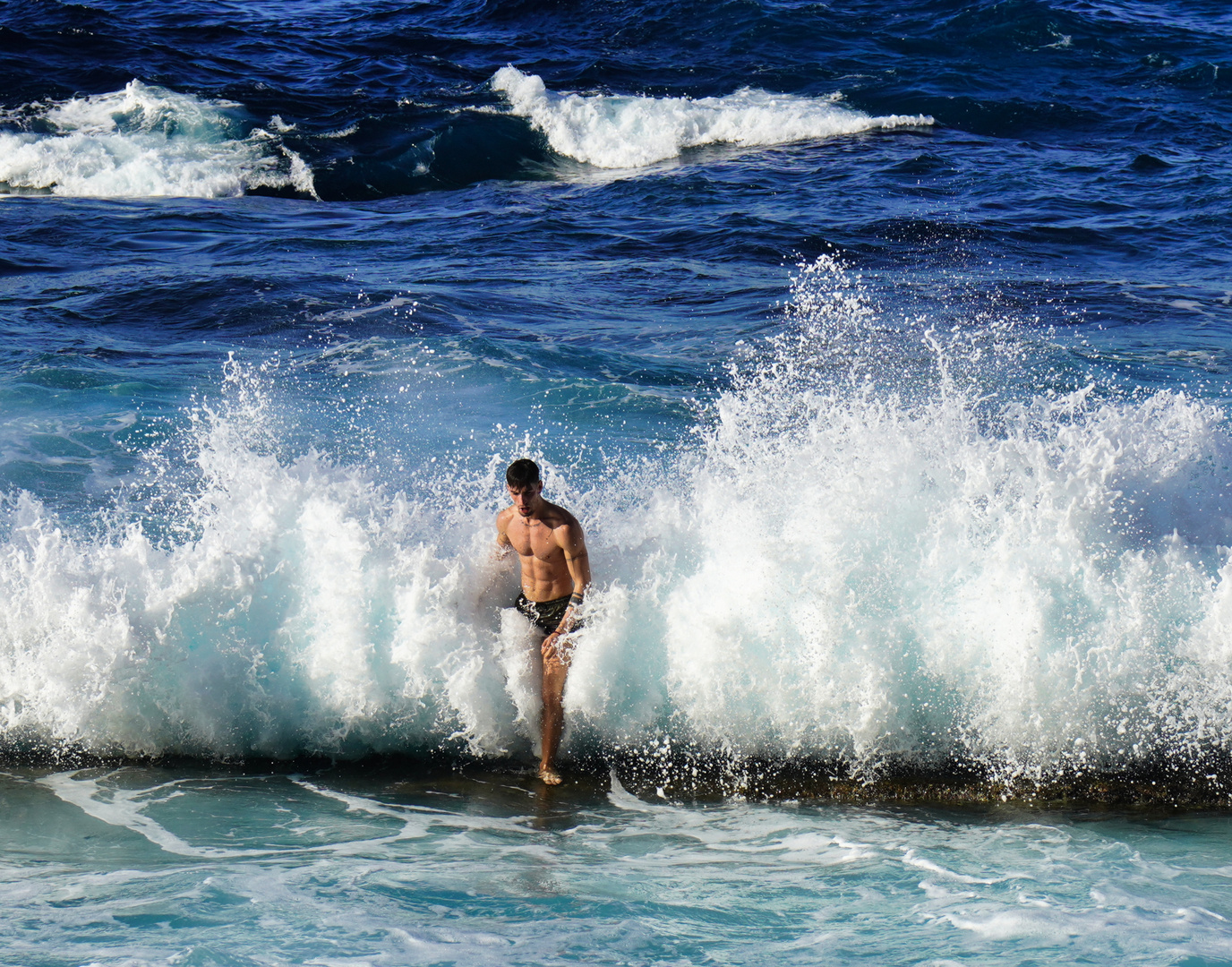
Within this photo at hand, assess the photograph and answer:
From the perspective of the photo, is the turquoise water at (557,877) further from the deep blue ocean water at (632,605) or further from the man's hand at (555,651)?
the man's hand at (555,651)

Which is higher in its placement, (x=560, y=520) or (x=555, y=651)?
(x=560, y=520)

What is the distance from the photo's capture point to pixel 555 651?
640 centimetres

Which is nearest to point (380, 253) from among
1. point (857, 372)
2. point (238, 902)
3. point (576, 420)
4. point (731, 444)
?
point (576, 420)

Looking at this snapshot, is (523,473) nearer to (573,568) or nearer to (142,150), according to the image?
(573,568)

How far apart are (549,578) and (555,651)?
0.41 m

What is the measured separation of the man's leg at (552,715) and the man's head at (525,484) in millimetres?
847

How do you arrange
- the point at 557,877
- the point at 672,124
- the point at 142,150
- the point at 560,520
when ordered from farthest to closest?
the point at 672,124 < the point at 142,150 < the point at 560,520 < the point at 557,877

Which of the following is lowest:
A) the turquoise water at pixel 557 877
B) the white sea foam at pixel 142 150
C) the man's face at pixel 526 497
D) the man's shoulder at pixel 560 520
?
the turquoise water at pixel 557 877

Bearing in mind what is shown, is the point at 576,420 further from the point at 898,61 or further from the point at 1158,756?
the point at 898,61

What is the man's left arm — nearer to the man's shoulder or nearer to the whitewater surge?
the man's shoulder

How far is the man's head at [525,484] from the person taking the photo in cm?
602

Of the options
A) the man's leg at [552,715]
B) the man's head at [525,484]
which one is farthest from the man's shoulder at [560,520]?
the man's leg at [552,715]

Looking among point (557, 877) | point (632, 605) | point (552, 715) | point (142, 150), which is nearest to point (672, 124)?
point (142, 150)

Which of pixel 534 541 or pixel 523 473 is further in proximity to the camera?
pixel 534 541
